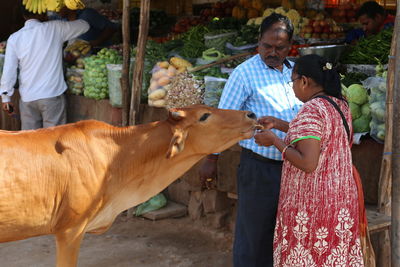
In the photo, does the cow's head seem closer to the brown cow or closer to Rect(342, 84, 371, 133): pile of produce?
the brown cow

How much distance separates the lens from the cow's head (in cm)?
341

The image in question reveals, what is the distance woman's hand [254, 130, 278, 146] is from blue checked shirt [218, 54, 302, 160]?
45cm

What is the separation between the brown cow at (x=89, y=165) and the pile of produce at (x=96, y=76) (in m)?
3.70

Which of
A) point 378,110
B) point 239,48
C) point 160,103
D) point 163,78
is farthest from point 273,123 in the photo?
point 239,48

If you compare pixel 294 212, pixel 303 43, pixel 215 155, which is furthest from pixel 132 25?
pixel 294 212

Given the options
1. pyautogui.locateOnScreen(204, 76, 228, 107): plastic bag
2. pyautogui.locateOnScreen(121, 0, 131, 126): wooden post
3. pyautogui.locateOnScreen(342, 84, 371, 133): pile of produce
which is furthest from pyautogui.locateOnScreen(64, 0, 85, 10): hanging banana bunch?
pyautogui.locateOnScreen(342, 84, 371, 133): pile of produce

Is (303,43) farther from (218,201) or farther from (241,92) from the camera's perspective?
(241,92)

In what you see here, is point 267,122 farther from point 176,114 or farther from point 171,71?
point 171,71

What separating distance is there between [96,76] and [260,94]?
387 cm

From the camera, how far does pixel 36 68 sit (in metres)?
6.82

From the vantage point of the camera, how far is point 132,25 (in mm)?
9617

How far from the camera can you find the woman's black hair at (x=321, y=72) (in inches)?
124

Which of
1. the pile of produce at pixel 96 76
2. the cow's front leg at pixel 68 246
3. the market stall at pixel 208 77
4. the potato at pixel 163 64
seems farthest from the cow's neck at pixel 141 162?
the pile of produce at pixel 96 76

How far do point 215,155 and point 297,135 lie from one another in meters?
0.96
